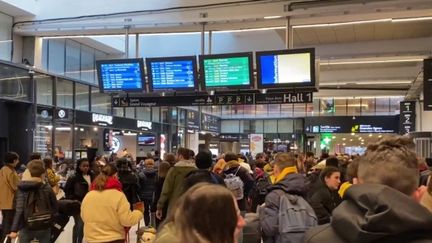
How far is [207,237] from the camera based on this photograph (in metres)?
1.70

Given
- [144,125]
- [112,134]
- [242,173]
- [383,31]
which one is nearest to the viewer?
[242,173]

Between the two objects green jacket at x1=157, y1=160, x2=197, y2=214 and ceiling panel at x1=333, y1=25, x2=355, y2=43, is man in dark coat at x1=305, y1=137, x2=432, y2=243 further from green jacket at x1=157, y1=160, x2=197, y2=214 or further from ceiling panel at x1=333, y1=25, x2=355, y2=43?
ceiling panel at x1=333, y1=25, x2=355, y2=43

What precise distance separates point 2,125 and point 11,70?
1526mm

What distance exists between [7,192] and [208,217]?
6.95m

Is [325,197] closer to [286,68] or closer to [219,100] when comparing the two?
[286,68]

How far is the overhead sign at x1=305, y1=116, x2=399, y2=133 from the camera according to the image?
79.7 ft

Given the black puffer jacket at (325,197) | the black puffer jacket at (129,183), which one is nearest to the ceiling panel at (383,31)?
the black puffer jacket at (129,183)

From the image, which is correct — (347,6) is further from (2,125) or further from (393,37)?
(2,125)

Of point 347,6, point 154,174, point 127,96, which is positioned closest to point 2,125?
point 127,96

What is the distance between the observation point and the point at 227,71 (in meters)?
10.5

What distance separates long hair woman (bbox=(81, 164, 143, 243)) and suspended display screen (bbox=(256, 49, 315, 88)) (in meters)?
5.59

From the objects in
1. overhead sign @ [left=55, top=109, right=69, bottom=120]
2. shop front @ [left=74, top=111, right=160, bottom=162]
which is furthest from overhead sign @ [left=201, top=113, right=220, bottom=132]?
overhead sign @ [left=55, top=109, right=69, bottom=120]

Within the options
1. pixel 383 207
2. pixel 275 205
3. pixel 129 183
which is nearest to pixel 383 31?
pixel 129 183

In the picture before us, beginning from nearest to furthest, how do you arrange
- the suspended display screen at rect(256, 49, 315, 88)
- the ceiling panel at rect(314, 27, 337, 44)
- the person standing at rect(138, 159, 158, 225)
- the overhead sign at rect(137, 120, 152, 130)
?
the suspended display screen at rect(256, 49, 315, 88)
the person standing at rect(138, 159, 158, 225)
the ceiling panel at rect(314, 27, 337, 44)
the overhead sign at rect(137, 120, 152, 130)
